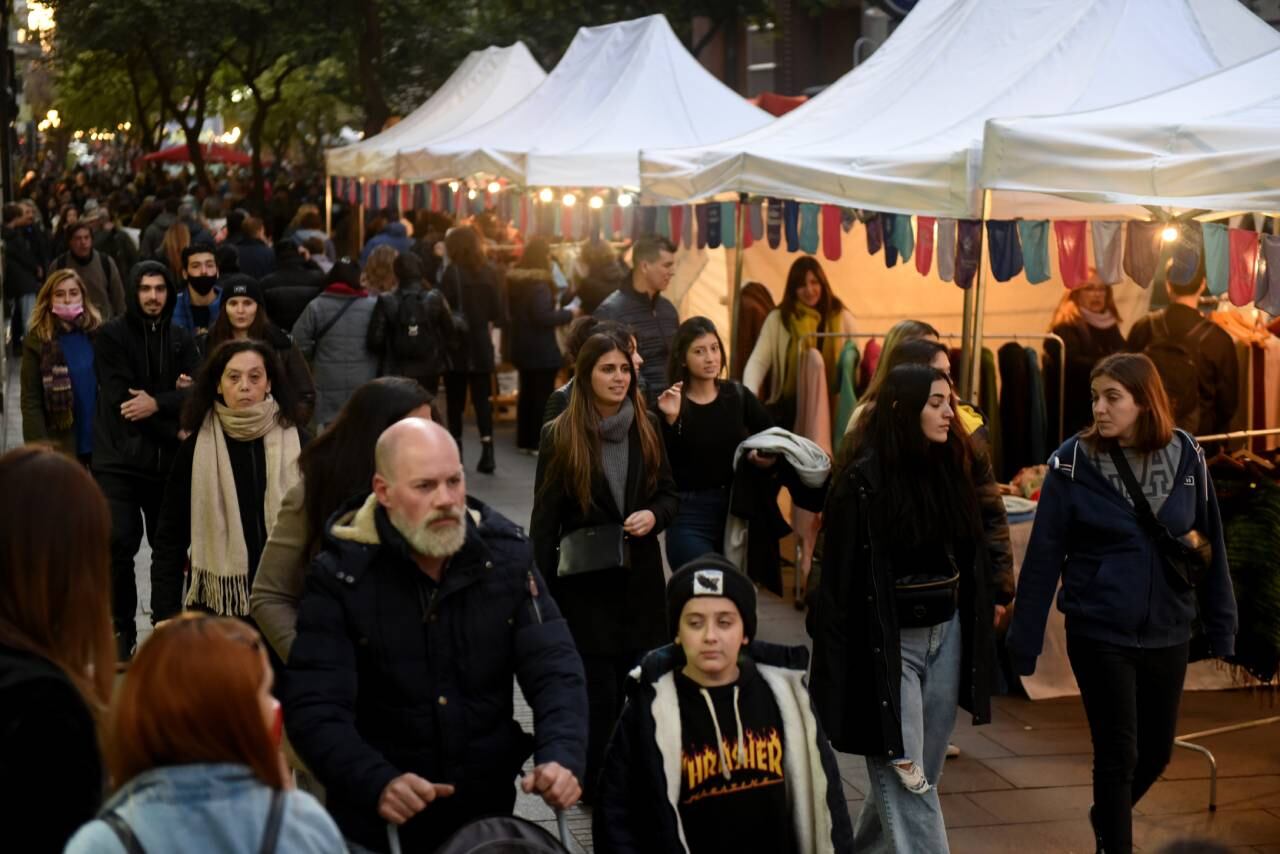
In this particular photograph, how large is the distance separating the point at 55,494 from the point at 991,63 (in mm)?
8194

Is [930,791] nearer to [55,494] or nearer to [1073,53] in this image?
[55,494]

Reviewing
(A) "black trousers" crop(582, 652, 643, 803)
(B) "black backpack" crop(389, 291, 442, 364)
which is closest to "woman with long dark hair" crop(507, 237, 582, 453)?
(B) "black backpack" crop(389, 291, 442, 364)

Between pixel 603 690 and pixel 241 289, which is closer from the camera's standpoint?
pixel 603 690

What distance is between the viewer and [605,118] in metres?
16.8

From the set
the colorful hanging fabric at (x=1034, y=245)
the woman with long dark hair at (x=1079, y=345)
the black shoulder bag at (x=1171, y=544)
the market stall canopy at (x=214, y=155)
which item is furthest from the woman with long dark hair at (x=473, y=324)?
the market stall canopy at (x=214, y=155)

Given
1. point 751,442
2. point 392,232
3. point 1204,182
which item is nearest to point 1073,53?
point 1204,182

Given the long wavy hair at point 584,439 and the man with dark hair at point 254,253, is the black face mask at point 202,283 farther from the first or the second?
the man with dark hair at point 254,253

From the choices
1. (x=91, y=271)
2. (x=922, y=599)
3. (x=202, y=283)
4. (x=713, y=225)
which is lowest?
(x=922, y=599)

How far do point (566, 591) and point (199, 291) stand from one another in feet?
13.8

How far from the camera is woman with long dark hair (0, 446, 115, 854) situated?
10.3ft

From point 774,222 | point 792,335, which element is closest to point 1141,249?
point 792,335

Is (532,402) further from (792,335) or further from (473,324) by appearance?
(792,335)

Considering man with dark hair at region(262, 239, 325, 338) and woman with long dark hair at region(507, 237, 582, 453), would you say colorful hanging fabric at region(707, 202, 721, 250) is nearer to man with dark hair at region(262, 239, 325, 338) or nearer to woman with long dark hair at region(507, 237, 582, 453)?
man with dark hair at region(262, 239, 325, 338)

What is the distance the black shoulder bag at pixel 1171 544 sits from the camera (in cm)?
618
